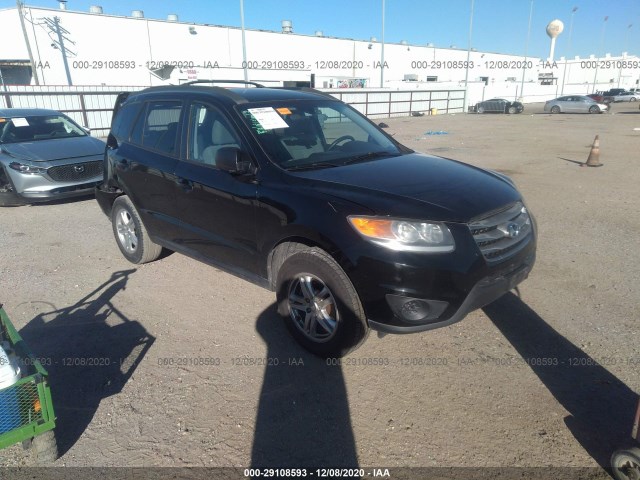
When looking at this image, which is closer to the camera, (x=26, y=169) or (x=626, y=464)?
(x=626, y=464)

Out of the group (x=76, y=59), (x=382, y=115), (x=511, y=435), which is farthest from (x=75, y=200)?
(x=76, y=59)

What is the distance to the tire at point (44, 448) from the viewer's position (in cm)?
234

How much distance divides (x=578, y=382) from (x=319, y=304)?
69.6 inches

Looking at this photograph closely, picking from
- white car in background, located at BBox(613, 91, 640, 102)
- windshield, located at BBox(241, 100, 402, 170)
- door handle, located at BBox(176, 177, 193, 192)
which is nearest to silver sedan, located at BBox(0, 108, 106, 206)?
door handle, located at BBox(176, 177, 193, 192)

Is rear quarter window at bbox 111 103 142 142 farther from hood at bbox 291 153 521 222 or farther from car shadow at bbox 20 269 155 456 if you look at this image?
hood at bbox 291 153 521 222

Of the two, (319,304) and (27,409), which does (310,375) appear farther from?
(27,409)

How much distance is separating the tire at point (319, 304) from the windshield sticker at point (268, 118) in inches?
43.9

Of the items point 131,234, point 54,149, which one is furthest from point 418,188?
point 54,149

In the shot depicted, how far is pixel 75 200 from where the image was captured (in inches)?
343

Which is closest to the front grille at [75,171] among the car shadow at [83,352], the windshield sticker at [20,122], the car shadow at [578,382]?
the windshield sticker at [20,122]

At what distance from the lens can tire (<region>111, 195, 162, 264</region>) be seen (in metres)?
4.89

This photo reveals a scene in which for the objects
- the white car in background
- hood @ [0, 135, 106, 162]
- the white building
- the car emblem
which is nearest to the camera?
the car emblem

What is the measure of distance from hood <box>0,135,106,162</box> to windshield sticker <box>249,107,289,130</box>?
5.68 metres

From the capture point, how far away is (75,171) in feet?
25.9
